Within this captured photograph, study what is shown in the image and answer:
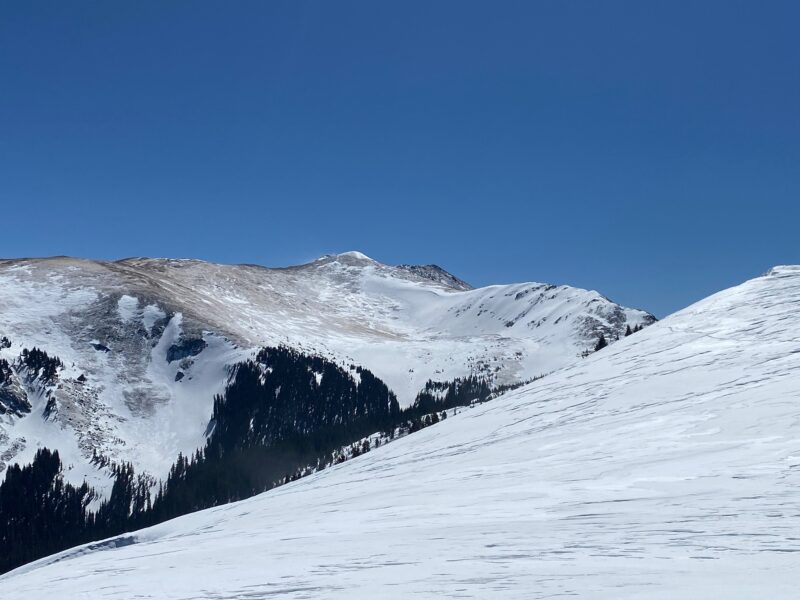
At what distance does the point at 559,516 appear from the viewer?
13430 mm

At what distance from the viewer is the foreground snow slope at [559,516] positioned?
A: 9211mm

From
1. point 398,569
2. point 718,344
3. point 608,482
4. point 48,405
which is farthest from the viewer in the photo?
point 48,405

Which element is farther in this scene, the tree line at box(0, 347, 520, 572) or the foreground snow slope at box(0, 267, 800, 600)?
the tree line at box(0, 347, 520, 572)

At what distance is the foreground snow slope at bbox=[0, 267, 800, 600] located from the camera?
9211 millimetres

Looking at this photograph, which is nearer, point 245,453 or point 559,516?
point 559,516

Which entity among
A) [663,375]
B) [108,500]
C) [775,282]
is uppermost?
[775,282]

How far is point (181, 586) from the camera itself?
1132 cm

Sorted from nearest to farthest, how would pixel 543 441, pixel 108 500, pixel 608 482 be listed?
1. pixel 608 482
2. pixel 543 441
3. pixel 108 500

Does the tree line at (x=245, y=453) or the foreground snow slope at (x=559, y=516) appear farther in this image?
the tree line at (x=245, y=453)

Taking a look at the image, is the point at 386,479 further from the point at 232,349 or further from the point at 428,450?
the point at 232,349

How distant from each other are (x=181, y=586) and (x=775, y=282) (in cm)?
4595

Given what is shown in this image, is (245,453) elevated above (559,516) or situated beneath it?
elevated above

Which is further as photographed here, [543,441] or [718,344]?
[718,344]

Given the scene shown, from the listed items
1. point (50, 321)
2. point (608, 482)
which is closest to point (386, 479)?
point (608, 482)
